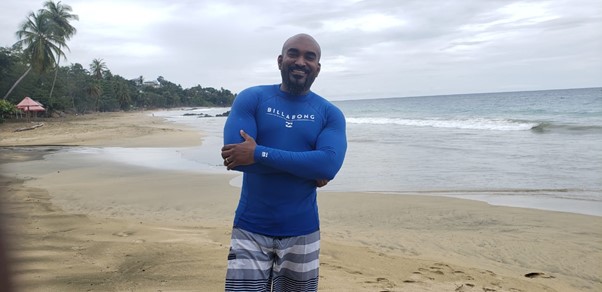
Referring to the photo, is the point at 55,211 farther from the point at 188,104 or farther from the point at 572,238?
the point at 188,104

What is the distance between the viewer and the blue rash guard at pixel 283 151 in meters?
2.55

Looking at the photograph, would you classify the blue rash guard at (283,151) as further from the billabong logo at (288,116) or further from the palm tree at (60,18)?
the palm tree at (60,18)

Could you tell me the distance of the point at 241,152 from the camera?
2449 millimetres

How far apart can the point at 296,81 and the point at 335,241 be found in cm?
373

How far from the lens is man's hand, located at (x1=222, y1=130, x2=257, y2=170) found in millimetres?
2445

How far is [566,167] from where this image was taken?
12.1m

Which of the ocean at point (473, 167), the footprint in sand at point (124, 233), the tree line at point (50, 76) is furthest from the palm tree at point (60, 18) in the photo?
the footprint in sand at point (124, 233)

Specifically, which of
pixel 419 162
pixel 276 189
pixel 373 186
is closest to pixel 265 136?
pixel 276 189

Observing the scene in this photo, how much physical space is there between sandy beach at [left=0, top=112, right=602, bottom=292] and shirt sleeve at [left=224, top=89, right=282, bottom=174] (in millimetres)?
1194

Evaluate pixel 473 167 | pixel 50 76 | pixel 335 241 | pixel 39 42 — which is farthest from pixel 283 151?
pixel 50 76

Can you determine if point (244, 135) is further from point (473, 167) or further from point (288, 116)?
point (473, 167)

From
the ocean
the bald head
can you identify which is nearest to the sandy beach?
the ocean

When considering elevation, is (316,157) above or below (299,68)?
below

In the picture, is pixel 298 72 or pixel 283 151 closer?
pixel 283 151
